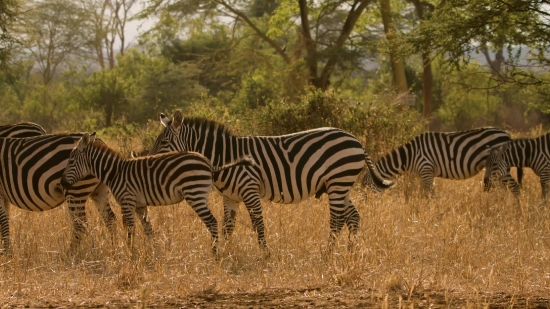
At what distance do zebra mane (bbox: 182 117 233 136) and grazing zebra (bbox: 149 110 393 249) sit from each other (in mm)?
16

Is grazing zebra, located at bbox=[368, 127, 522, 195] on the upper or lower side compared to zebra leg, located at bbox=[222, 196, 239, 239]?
upper

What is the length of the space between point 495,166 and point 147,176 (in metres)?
5.69

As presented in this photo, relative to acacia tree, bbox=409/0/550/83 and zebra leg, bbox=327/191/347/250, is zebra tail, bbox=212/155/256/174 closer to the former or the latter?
zebra leg, bbox=327/191/347/250

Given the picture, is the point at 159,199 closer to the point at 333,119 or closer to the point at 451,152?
the point at 451,152

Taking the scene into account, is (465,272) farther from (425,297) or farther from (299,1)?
(299,1)

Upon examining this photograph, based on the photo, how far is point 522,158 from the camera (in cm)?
1122

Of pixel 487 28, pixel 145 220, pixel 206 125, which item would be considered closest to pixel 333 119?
pixel 487 28

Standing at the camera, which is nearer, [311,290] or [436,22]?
[311,290]

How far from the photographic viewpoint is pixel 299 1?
20.8m

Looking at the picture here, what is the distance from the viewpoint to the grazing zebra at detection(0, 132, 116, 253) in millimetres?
7699

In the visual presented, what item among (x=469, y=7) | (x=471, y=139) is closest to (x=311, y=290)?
(x=471, y=139)

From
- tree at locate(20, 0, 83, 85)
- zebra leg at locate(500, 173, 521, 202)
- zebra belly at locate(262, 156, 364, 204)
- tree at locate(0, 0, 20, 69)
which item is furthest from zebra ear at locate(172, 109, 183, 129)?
tree at locate(20, 0, 83, 85)

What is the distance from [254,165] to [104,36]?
44.7 m

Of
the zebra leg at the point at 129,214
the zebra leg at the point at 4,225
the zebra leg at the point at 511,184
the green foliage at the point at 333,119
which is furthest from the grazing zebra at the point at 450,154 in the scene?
the zebra leg at the point at 4,225
